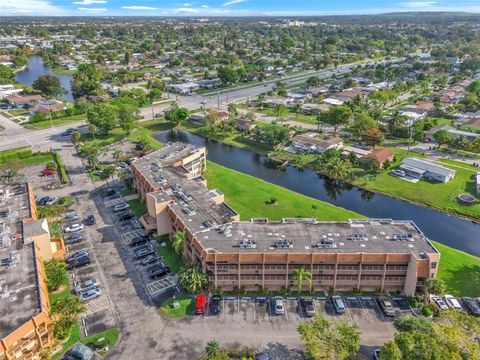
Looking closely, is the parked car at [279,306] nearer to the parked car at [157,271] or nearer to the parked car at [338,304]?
the parked car at [338,304]

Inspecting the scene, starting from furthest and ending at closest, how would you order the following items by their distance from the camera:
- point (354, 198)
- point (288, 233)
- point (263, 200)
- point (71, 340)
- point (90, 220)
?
point (354, 198) < point (263, 200) < point (90, 220) < point (288, 233) < point (71, 340)

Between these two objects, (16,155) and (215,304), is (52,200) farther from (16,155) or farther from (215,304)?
(215,304)

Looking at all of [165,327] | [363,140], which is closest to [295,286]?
[165,327]

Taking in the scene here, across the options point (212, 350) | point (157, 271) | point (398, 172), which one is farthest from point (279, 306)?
point (398, 172)

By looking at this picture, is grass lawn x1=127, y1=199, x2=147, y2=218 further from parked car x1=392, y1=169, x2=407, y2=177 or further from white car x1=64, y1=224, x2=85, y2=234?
parked car x1=392, y1=169, x2=407, y2=177

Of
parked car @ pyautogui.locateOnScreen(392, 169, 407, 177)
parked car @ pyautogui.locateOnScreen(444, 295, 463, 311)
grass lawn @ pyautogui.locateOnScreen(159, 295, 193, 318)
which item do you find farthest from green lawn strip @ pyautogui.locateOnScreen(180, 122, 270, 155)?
parked car @ pyautogui.locateOnScreen(444, 295, 463, 311)

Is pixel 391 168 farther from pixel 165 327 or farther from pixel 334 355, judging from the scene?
pixel 165 327
